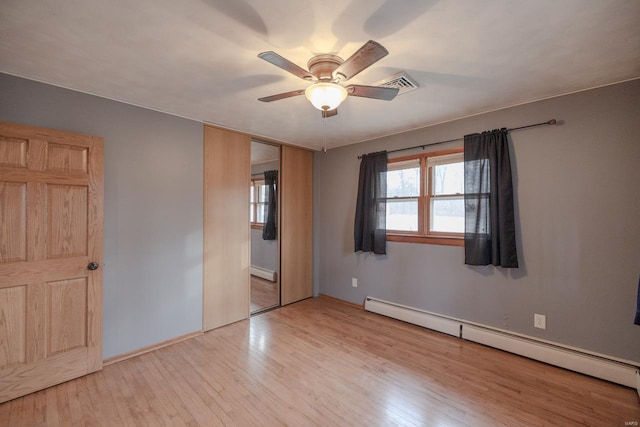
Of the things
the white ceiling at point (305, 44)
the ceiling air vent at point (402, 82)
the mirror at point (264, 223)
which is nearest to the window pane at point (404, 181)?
the white ceiling at point (305, 44)

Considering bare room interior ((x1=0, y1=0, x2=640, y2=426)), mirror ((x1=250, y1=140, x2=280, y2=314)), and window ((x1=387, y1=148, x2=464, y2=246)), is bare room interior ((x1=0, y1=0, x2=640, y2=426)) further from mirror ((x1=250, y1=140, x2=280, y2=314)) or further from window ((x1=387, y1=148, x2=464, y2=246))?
mirror ((x1=250, y1=140, x2=280, y2=314))

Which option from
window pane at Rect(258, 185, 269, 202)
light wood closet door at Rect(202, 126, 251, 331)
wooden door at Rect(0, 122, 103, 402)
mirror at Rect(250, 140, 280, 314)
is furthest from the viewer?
window pane at Rect(258, 185, 269, 202)

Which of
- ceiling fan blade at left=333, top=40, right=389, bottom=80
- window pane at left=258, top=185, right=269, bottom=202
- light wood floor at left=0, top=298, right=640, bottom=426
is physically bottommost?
light wood floor at left=0, top=298, right=640, bottom=426

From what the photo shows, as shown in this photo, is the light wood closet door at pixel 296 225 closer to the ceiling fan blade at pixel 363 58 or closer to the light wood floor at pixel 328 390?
the light wood floor at pixel 328 390

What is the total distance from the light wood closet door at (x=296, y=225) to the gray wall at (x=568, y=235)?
78.3 inches

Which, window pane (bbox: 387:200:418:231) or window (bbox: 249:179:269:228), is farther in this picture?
window (bbox: 249:179:269:228)

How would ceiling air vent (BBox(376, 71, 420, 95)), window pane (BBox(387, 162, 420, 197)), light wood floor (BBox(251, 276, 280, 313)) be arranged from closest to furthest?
1. ceiling air vent (BBox(376, 71, 420, 95))
2. window pane (BBox(387, 162, 420, 197))
3. light wood floor (BBox(251, 276, 280, 313))

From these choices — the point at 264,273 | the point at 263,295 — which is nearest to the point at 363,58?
the point at 263,295

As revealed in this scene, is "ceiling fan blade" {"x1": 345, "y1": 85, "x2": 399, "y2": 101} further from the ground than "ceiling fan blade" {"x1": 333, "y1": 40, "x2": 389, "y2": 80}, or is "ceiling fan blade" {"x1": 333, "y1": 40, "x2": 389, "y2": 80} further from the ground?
"ceiling fan blade" {"x1": 333, "y1": 40, "x2": 389, "y2": 80}

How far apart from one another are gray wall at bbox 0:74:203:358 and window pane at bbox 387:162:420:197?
2.54 m

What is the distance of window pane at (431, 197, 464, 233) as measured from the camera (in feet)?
10.6

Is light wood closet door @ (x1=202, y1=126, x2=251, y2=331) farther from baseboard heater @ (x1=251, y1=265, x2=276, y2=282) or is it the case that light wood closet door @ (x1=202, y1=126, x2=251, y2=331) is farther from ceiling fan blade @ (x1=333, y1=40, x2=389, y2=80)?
ceiling fan blade @ (x1=333, y1=40, x2=389, y2=80)

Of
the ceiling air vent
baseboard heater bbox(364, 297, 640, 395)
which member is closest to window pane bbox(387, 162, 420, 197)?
the ceiling air vent

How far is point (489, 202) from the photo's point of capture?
9.55 ft
